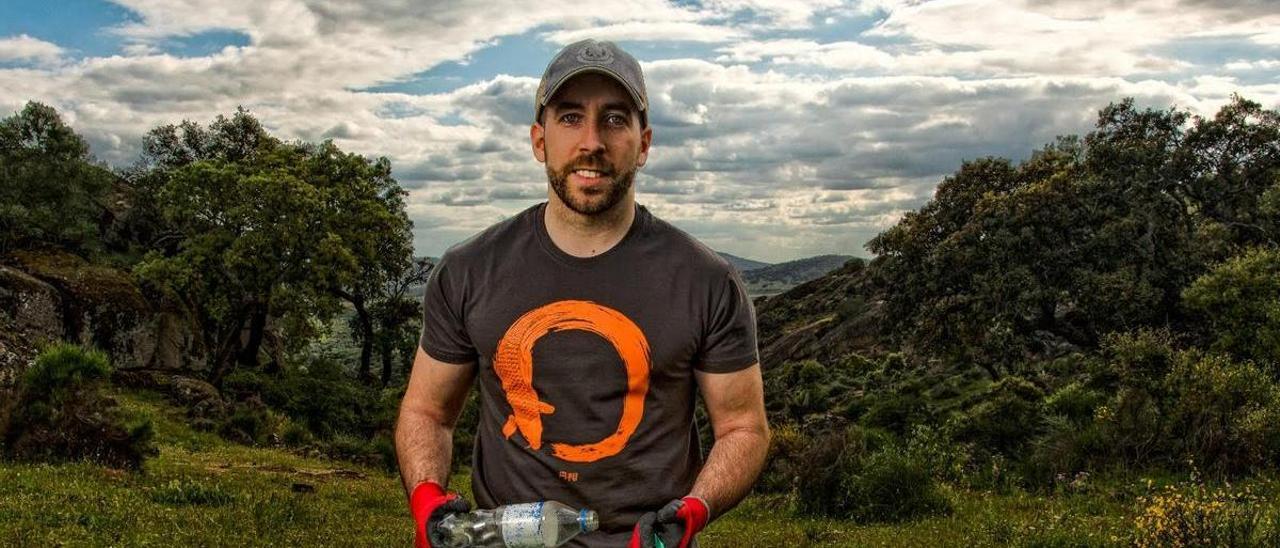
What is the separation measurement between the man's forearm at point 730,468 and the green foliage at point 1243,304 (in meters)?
27.3

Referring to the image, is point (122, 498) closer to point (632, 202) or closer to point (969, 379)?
point (632, 202)

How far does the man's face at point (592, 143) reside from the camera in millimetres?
3375

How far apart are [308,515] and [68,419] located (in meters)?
5.45

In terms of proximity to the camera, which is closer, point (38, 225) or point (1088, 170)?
point (1088, 170)

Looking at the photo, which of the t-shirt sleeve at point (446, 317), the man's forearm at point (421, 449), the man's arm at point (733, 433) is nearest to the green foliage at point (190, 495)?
the man's forearm at point (421, 449)

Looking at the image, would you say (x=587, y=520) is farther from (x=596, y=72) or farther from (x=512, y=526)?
(x=596, y=72)

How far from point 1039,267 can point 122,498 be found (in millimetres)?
30003

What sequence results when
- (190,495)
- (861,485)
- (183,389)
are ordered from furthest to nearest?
(183,389) < (861,485) < (190,495)

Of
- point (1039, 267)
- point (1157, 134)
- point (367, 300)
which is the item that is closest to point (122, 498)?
point (1039, 267)

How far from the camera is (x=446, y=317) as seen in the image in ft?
11.7

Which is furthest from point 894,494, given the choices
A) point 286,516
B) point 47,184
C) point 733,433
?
point 47,184

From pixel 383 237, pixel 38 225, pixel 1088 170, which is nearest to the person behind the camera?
pixel 1088 170

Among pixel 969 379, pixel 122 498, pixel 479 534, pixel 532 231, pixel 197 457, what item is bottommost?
pixel 969 379

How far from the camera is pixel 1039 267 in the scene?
33.7 meters
